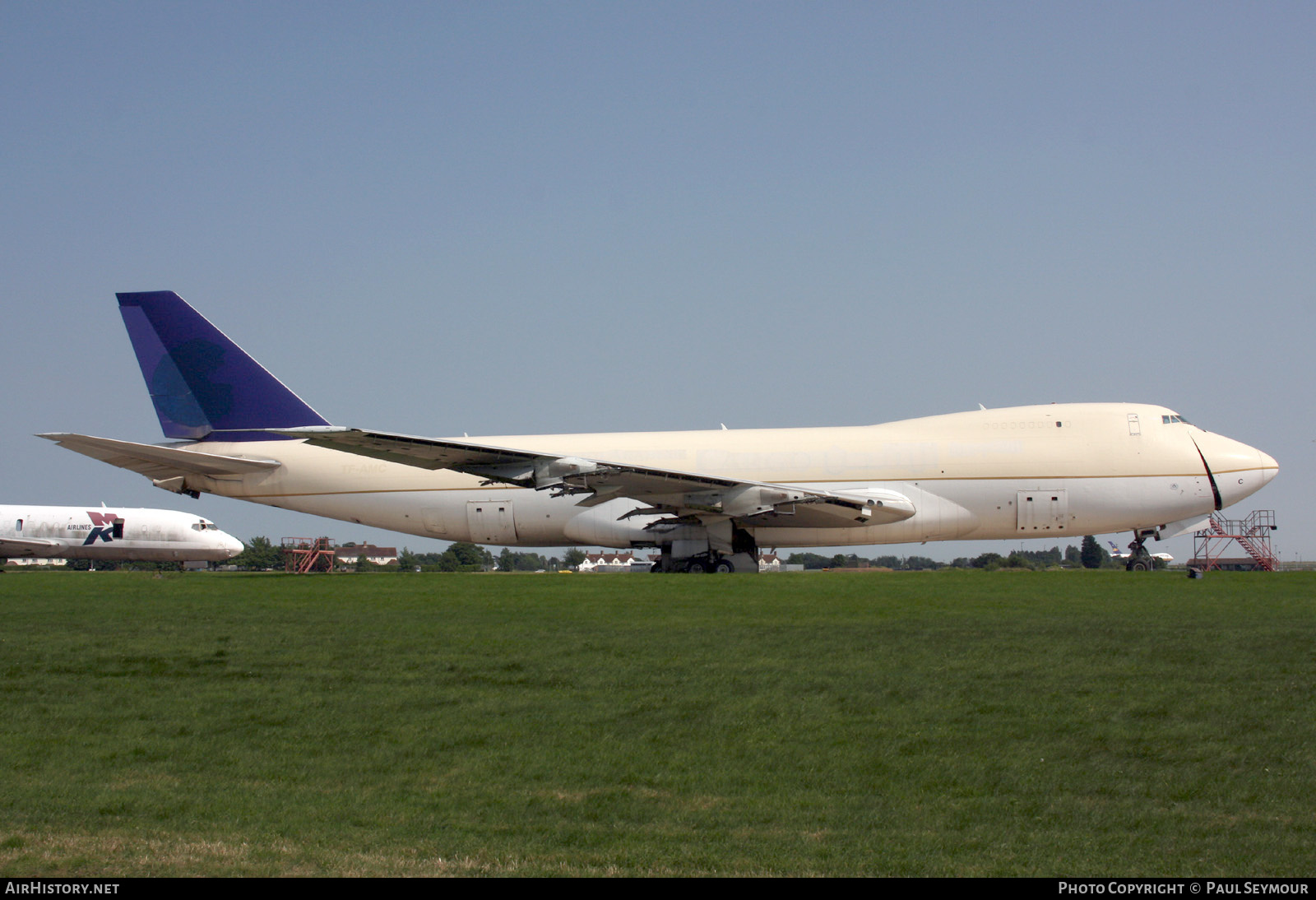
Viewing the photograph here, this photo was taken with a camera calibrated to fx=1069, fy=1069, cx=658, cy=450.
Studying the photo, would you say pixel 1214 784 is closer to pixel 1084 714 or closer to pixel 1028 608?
pixel 1084 714

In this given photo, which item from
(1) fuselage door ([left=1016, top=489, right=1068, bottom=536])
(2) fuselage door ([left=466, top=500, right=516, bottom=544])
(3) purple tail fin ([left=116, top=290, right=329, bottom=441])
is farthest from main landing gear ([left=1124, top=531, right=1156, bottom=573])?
(3) purple tail fin ([left=116, top=290, right=329, bottom=441])

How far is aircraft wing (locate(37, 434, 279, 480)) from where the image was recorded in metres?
24.5

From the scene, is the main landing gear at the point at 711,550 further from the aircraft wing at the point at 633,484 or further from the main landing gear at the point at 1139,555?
the main landing gear at the point at 1139,555

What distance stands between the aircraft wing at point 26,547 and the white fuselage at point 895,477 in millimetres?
22954

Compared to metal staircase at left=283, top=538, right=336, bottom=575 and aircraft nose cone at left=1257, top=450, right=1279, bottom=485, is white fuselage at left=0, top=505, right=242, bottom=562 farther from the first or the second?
aircraft nose cone at left=1257, top=450, right=1279, bottom=485

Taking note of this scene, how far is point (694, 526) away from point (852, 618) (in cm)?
1277

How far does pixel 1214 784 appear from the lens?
589cm

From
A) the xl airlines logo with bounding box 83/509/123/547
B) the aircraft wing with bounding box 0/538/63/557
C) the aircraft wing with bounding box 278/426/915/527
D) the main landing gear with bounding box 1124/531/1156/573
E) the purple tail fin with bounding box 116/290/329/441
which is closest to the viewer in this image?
the aircraft wing with bounding box 278/426/915/527

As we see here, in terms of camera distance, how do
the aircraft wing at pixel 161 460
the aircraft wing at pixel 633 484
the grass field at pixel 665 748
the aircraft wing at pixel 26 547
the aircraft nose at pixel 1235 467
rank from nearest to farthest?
the grass field at pixel 665 748 → the aircraft wing at pixel 633 484 → the aircraft wing at pixel 161 460 → the aircraft nose at pixel 1235 467 → the aircraft wing at pixel 26 547

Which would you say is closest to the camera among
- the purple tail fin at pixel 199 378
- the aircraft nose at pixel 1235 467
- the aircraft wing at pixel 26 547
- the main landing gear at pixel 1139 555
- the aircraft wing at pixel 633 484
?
the aircraft wing at pixel 633 484

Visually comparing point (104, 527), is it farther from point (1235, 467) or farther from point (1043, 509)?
point (1235, 467)

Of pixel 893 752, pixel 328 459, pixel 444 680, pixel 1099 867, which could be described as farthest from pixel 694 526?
pixel 1099 867

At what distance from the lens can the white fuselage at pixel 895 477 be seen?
84.8 ft

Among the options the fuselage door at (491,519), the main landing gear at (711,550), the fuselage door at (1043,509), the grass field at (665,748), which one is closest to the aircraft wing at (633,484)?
the main landing gear at (711,550)
